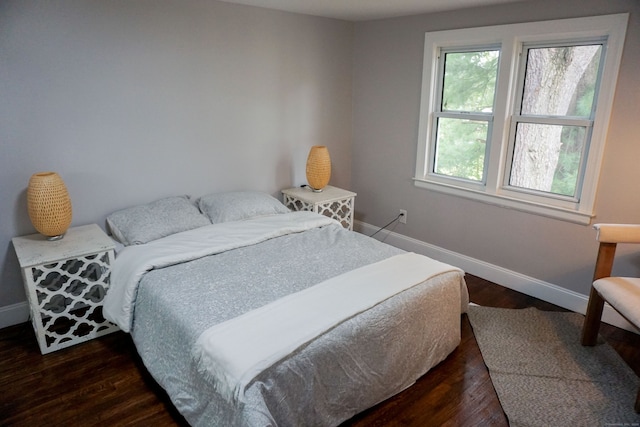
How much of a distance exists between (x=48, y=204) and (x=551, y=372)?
9.40ft

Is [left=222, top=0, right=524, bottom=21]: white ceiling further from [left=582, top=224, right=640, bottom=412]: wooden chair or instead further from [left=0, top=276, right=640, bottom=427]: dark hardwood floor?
[left=0, top=276, right=640, bottom=427]: dark hardwood floor

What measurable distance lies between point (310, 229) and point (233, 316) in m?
1.15

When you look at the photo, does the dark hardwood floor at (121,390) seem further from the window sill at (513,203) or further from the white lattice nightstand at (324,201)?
the white lattice nightstand at (324,201)

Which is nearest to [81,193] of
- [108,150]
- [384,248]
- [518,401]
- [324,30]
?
[108,150]

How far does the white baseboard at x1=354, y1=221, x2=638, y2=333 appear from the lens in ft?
8.86

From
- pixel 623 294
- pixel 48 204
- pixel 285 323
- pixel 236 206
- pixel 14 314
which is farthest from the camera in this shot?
pixel 236 206

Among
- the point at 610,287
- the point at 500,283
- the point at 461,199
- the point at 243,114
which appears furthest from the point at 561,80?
the point at 243,114

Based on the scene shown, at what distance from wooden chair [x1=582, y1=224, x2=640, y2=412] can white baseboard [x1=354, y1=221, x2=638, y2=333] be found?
1.25 feet

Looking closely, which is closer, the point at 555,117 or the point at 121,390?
the point at 121,390

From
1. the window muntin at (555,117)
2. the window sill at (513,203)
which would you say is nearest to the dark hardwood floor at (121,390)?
the window sill at (513,203)

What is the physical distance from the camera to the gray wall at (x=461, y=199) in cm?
246

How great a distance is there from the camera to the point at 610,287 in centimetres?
213

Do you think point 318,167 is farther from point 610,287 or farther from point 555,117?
point 610,287

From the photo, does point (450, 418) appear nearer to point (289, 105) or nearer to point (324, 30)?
point (289, 105)
